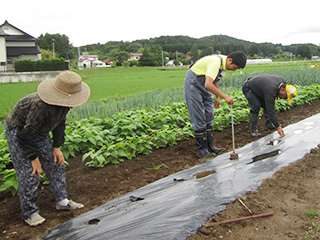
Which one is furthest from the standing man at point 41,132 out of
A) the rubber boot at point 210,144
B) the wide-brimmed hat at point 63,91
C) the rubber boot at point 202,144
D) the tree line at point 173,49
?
the tree line at point 173,49

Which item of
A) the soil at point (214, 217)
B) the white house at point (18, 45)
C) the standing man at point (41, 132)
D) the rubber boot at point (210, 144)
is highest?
the white house at point (18, 45)

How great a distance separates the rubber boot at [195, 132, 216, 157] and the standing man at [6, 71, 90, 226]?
76.6 inches

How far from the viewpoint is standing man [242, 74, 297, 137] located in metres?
4.34

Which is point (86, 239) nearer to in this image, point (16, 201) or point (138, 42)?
point (16, 201)

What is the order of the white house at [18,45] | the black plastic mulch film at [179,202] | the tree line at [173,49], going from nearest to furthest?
the black plastic mulch film at [179,202]
the white house at [18,45]
the tree line at [173,49]

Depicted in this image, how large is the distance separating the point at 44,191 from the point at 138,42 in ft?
341

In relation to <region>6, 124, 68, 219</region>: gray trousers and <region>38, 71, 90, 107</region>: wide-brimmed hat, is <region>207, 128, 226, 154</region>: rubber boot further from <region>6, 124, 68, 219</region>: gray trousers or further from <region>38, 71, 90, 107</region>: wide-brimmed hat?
<region>38, 71, 90, 107</region>: wide-brimmed hat

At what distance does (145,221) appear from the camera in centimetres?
231

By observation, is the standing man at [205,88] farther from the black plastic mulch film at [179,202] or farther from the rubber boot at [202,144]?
the black plastic mulch film at [179,202]

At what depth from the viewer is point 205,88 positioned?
156 inches

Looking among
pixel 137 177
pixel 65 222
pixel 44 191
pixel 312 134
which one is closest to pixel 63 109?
pixel 65 222

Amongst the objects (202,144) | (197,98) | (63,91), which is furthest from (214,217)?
(197,98)

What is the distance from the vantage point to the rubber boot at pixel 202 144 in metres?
4.07

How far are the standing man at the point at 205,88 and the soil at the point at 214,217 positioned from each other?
32 cm
